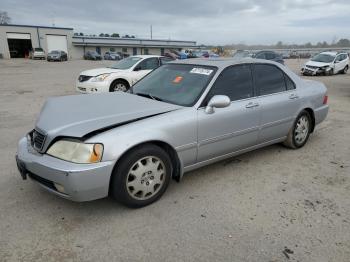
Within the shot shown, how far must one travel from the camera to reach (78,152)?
2.82 m

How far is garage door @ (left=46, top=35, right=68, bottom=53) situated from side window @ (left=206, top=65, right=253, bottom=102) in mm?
55215

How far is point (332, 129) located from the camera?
20.9ft

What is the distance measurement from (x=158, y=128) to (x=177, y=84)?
1030 mm

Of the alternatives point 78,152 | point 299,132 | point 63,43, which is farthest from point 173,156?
point 63,43

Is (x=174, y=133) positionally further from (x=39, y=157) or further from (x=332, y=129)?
(x=332, y=129)

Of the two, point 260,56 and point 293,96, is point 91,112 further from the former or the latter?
point 260,56

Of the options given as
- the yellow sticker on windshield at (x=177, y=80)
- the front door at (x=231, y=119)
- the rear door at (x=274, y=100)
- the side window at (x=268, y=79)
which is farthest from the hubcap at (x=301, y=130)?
the yellow sticker on windshield at (x=177, y=80)

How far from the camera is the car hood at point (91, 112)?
2971 mm

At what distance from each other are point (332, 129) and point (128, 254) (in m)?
5.46

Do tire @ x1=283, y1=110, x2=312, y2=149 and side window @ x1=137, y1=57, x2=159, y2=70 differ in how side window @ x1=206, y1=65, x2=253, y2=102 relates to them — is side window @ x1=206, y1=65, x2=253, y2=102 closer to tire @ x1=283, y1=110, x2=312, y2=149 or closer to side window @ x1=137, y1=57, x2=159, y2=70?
tire @ x1=283, y1=110, x2=312, y2=149

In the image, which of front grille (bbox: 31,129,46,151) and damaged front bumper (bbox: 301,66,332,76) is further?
damaged front bumper (bbox: 301,66,332,76)

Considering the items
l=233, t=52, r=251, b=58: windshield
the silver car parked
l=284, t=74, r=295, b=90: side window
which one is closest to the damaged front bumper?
l=233, t=52, r=251, b=58: windshield

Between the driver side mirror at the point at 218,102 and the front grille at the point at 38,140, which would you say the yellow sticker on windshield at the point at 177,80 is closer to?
the driver side mirror at the point at 218,102

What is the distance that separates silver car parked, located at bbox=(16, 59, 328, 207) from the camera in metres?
2.85
